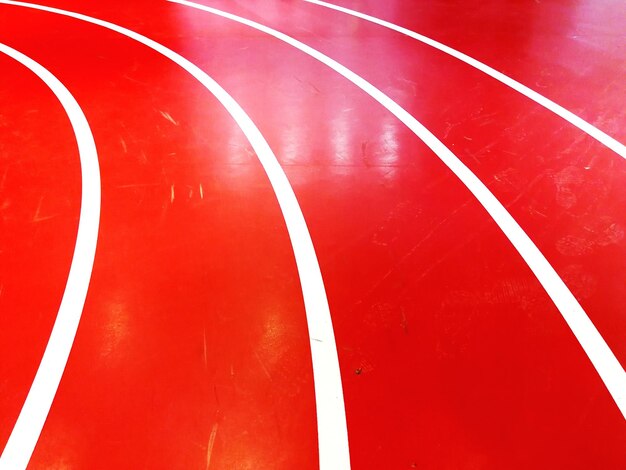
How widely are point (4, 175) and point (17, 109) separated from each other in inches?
49.1

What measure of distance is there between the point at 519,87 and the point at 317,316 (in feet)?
13.5

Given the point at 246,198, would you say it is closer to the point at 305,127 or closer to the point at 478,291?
the point at 305,127

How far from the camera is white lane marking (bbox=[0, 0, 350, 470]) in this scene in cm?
278

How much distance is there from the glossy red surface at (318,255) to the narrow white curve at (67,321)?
66mm

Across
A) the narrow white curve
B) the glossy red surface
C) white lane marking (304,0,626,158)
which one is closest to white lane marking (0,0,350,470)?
the glossy red surface

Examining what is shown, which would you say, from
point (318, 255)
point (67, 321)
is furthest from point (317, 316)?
point (67, 321)

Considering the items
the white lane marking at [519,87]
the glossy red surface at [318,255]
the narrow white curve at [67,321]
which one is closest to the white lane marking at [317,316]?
the glossy red surface at [318,255]

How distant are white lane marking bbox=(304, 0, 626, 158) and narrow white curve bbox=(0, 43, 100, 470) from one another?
4472mm

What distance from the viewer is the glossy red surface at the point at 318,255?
2852 mm

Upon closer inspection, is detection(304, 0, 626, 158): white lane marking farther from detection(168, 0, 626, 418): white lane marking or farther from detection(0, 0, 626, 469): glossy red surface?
detection(168, 0, 626, 418): white lane marking

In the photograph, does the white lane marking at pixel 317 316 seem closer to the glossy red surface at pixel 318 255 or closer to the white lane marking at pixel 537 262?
the glossy red surface at pixel 318 255

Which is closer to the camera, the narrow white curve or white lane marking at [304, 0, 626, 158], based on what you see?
the narrow white curve

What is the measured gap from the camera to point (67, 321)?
133 inches

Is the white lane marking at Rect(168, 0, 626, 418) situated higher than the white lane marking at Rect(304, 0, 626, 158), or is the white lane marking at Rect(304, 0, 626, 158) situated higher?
the white lane marking at Rect(304, 0, 626, 158)
